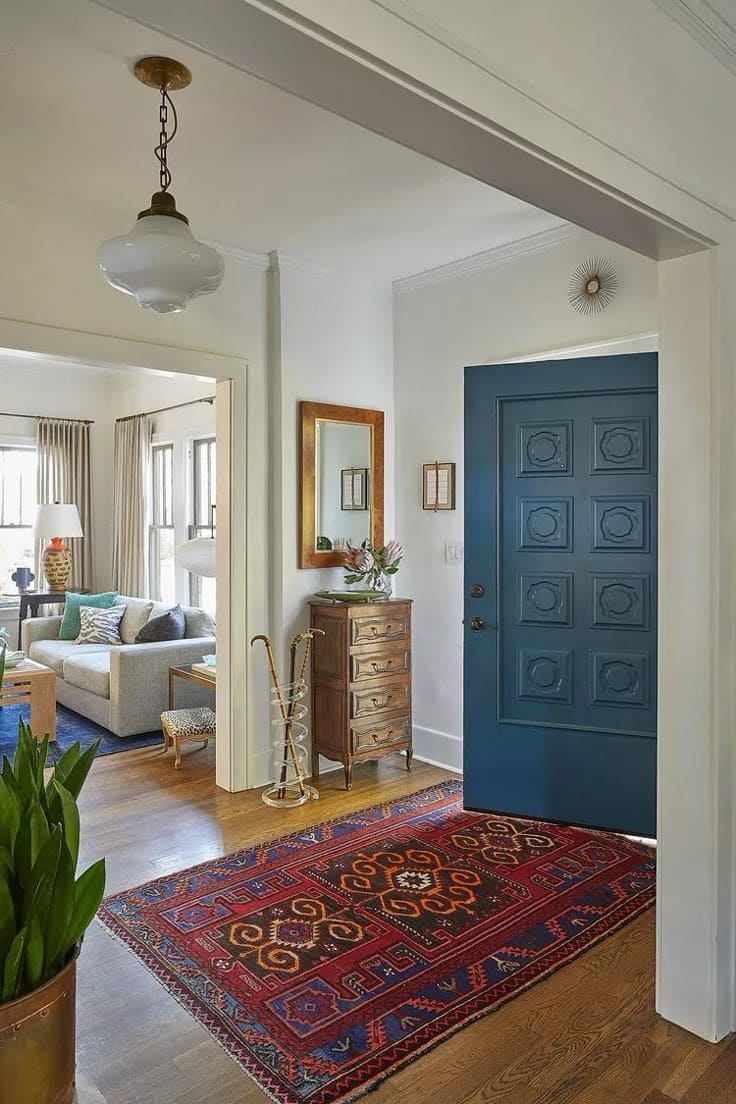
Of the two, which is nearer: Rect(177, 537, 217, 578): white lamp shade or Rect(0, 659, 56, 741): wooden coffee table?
Rect(177, 537, 217, 578): white lamp shade

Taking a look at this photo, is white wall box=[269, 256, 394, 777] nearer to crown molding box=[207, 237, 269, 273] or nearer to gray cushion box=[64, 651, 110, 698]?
crown molding box=[207, 237, 269, 273]

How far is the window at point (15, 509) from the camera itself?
729 cm

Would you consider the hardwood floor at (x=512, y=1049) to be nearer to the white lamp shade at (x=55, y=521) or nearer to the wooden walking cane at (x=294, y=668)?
the wooden walking cane at (x=294, y=668)

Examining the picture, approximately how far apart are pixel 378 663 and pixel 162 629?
2.02 meters

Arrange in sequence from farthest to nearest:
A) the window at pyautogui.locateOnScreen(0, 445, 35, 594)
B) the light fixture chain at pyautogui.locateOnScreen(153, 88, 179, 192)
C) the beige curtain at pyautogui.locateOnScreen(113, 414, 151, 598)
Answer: the window at pyautogui.locateOnScreen(0, 445, 35, 594) → the beige curtain at pyautogui.locateOnScreen(113, 414, 151, 598) → the light fixture chain at pyautogui.locateOnScreen(153, 88, 179, 192)

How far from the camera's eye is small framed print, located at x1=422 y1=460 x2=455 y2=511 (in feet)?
14.3

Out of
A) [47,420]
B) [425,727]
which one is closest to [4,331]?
[425,727]

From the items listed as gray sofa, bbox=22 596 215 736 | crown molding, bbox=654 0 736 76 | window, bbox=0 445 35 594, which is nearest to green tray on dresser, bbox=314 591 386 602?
gray sofa, bbox=22 596 215 736

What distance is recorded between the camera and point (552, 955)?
2.48m

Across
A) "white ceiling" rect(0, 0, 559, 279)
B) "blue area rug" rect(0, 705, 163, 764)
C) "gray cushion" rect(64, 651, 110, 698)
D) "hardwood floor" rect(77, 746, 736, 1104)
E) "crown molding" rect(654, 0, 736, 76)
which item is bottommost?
"hardwood floor" rect(77, 746, 736, 1104)

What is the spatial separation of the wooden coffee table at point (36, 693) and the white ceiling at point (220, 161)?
2.64 metres

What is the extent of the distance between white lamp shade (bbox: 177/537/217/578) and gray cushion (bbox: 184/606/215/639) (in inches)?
45.0

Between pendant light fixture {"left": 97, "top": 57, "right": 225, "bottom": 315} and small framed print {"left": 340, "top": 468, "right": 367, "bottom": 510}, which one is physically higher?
pendant light fixture {"left": 97, "top": 57, "right": 225, "bottom": 315}

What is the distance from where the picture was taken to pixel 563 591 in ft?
11.3
